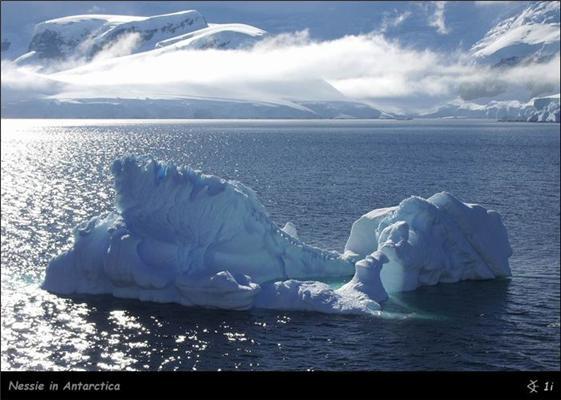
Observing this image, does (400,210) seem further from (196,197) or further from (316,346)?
(316,346)

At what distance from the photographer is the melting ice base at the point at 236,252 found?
33656 mm

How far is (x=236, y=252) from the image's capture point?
3719 cm

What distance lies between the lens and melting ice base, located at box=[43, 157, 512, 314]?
110ft

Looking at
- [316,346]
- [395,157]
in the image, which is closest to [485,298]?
[316,346]
